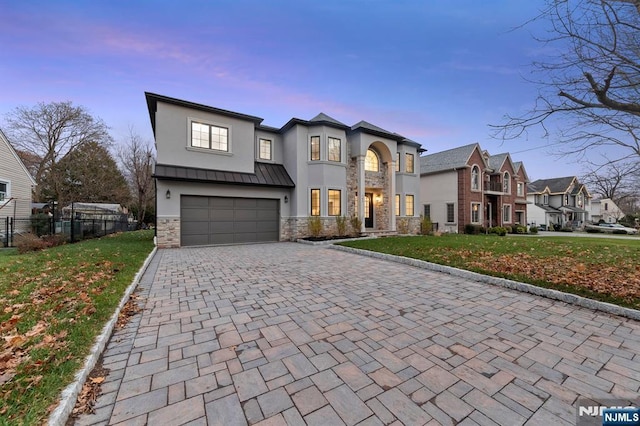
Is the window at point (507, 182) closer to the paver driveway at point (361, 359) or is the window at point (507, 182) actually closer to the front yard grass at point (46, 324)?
the paver driveway at point (361, 359)

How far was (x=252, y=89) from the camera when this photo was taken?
1579 centimetres

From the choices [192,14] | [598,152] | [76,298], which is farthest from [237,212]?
[598,152]

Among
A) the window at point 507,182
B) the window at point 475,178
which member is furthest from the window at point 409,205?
the window at point 507,182

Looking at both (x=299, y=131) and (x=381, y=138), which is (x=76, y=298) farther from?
(x=381, y=138)

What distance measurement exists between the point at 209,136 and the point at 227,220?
13.6ft

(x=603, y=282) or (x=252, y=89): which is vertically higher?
(x=252, y=89)

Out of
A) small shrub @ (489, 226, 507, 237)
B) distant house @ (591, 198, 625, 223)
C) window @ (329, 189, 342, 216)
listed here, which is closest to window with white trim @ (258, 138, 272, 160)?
window @ (329, 189, 342, 216)

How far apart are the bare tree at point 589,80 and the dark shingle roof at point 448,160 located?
723 inches

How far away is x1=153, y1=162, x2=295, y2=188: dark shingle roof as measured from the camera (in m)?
10.8

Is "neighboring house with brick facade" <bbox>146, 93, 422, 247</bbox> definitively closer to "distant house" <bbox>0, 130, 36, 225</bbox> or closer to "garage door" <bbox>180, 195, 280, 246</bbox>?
"garage door" <bbox>180, 195, 280, 246</bbox>

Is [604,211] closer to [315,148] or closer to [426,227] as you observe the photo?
[426,227]

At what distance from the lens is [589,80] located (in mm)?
3895

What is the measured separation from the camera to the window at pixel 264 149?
14.1 metres

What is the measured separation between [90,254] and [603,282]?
1303cm
